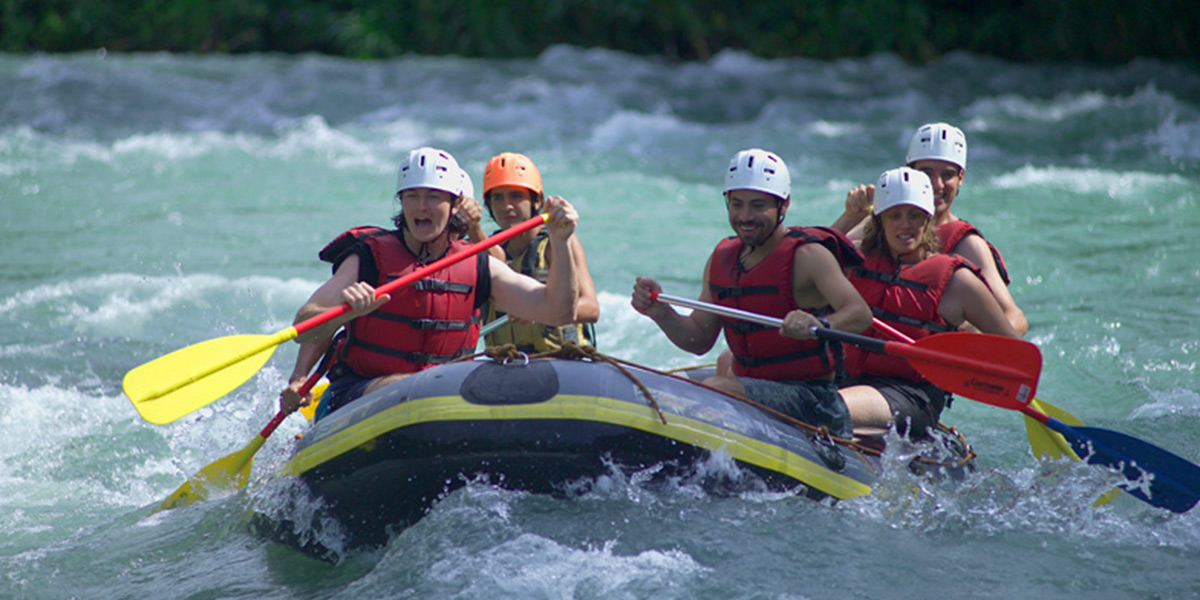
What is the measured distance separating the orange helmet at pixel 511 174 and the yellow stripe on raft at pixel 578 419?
1.40 metres

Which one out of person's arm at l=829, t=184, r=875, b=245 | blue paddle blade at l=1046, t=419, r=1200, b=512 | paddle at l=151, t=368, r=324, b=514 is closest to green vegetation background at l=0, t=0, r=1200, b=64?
person's arm at l=829, t=184, r=875, b=245

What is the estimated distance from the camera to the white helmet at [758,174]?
171 inches

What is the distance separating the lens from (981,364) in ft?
14.0

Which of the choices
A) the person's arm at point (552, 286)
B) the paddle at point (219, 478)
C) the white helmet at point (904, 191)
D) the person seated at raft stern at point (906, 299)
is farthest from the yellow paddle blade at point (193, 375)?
the white helmet at point (904, 191)

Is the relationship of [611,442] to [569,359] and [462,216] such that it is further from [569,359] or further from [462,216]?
[462,216]

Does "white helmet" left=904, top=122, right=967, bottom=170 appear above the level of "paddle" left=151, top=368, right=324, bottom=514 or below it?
above

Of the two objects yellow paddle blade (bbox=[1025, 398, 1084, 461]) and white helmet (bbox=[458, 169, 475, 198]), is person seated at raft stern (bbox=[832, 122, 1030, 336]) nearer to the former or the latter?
yellow paddle blade (bbox=[1025, 398, 1084, 461])

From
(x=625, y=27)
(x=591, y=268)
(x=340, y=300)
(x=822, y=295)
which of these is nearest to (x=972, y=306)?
(x=822, y=295)

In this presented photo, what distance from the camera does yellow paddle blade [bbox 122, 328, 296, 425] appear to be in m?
4.30

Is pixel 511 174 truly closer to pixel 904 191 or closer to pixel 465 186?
pixel 465 186

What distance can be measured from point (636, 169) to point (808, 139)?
2.23m

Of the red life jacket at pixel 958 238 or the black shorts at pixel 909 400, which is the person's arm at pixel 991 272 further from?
the black shorts at pixel 909 400

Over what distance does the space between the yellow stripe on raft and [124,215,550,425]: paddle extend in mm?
420

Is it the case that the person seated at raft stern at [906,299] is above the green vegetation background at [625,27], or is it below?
below
